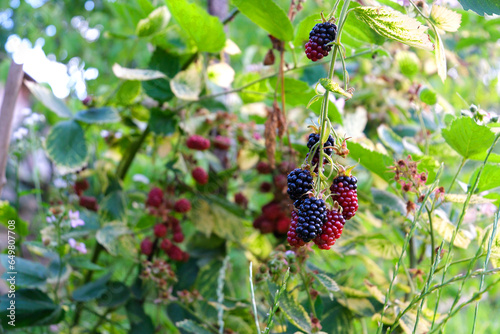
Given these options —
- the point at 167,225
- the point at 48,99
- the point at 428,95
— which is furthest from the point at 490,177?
the point at 48,99

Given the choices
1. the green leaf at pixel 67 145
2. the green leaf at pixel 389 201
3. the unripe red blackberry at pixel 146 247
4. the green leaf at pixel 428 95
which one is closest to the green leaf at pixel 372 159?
the green leaf at pixel 389 201

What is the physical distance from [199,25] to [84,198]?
1.64ft

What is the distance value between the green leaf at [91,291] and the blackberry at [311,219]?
623 mm

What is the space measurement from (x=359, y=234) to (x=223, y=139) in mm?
427

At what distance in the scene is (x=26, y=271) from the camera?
3.06ft

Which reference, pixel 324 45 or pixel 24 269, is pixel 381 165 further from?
pixel 24 269

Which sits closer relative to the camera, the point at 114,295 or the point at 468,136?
the point at 468,136

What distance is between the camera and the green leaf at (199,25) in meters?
0.82

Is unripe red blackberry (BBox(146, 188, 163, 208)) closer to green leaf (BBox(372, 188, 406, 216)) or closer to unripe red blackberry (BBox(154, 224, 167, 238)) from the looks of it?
unripe red blackberry (BBox(154, 224, 167, 238))

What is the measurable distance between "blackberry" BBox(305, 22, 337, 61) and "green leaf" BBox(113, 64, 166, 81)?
0.46 m

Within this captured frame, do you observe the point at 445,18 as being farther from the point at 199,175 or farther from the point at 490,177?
the point at 199,175

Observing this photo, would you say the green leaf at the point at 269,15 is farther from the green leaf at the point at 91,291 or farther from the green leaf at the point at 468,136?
the green leaf at the point at 91,291

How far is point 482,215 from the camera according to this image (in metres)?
0.92

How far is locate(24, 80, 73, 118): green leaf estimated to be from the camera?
0.97 meters
